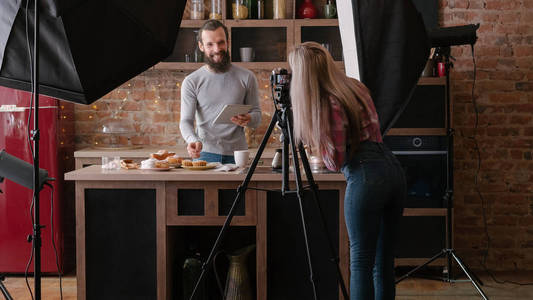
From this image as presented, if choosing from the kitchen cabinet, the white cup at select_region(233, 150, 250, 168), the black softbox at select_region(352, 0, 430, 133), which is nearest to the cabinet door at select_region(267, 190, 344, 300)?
the white cup at select_region(233, 150, 250, 168)

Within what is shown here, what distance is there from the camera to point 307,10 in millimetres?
4211

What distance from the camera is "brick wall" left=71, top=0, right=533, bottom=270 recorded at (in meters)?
4.02

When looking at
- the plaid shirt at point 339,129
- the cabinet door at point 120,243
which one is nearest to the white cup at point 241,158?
the cabinet door at point 120,243

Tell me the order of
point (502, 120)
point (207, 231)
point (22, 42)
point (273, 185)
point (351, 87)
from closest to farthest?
1. point (22, 42)
2. point (351, 87)
3. point (273, 185)
4. point (207, 231)
5. point (502, 120)

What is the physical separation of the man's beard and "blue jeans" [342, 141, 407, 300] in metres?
1.45

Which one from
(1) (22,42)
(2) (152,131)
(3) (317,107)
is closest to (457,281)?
(3) (317,107)

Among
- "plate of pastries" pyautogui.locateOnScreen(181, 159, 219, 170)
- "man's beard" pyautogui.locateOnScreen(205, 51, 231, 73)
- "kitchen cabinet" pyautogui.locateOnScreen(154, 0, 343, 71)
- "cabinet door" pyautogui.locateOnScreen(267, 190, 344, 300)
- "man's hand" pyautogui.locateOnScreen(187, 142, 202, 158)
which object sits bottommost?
"cabinet door" pyautogui.locateOnScreen(267, 190, 344, 300)

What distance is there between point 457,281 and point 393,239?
5.47ft

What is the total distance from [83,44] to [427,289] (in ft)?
9.14

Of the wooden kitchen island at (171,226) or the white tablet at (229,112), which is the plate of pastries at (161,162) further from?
the white tablet at (229,112)

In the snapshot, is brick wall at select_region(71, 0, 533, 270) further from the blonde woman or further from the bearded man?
the blonde woman

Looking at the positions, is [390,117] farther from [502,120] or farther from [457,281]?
[502,120]

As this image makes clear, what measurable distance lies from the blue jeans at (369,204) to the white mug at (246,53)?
215cm

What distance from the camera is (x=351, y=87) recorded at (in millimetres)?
2080
